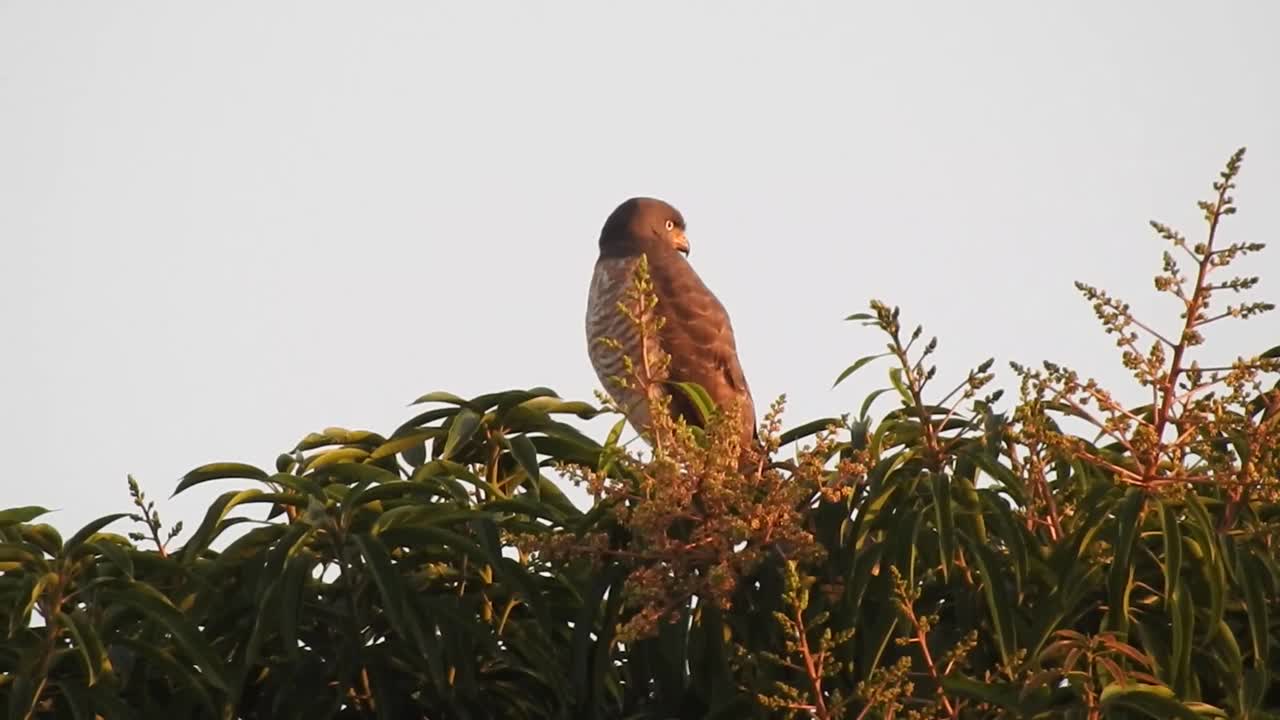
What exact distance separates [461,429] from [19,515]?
97cm

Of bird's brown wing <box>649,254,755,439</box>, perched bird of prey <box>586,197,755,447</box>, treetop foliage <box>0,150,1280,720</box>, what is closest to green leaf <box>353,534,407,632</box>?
treetop foliage <box>0,150,1280,720</box>

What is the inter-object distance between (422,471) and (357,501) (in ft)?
1.18

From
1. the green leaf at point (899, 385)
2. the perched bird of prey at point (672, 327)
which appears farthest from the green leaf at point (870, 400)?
the perched bird of prey at point (672, 327)

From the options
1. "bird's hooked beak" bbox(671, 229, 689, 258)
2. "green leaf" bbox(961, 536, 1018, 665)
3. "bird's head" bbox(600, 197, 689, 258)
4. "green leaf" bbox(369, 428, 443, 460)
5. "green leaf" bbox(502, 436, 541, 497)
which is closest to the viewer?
"green leaf" bbox(961, 536, 1018, 665)

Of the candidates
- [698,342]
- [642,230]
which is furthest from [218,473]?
[642,230]

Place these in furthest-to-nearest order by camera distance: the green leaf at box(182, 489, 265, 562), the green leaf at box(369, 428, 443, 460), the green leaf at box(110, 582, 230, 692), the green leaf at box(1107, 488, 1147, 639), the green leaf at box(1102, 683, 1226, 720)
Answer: the green leaf at box(369, 428, 443, 460) → the green leaf at box(182, 489, 265, 562) → the green leaf at box(110, 582, 230, 692) → the green leaf at box(1107, 488, 1147, 639) → the green leaf at box(1102, 683, 1226, 720)

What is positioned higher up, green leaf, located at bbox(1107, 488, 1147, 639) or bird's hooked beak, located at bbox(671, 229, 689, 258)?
bird's hooked beak, located at bbox(671, 229, 689, 258)

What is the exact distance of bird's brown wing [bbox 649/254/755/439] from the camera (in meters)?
8.09

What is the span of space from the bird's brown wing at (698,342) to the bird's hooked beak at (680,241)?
79 cm

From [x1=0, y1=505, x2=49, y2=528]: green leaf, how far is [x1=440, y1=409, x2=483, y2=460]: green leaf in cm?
89

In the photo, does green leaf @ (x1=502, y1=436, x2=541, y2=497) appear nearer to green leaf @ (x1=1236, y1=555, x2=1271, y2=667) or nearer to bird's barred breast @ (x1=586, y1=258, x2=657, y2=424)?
green leaf @ (x1=1236, y1=555, x2=1271, y2=667)

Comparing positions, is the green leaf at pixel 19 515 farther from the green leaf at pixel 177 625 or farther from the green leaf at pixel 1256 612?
the green leaf at pixel 1256 612

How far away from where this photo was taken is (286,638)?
130 inches

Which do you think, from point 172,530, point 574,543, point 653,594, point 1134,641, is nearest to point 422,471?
point 172,530
